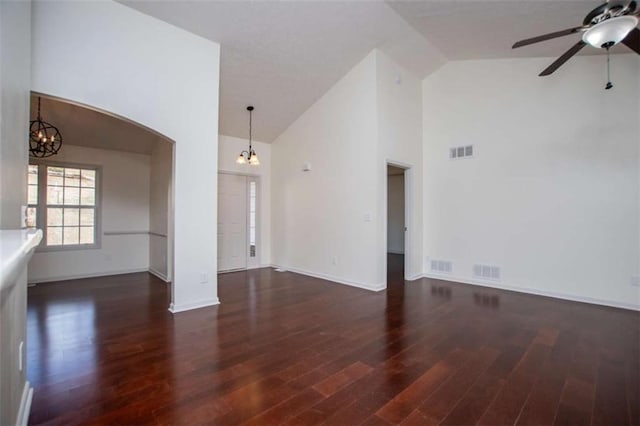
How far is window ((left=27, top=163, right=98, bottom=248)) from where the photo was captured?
529 cm

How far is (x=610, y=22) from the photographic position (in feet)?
7.06

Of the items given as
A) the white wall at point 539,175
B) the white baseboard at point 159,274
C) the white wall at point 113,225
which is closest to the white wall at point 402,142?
the white wall at point 539,175

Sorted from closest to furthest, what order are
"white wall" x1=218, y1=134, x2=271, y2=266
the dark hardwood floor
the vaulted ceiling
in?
the dark hardwood floor, the vaulted ceiling, "white wall" x1=218, y1=134, x2=271, y2=266

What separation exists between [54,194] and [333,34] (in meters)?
5.56

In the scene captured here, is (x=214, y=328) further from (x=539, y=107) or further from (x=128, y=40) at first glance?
(x=539, y=107)

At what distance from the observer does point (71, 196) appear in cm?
562

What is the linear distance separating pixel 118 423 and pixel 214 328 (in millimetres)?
1442

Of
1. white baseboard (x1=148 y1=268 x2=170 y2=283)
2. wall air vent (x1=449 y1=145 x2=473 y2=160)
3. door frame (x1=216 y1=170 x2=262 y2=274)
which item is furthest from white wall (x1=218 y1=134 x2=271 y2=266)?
wall air vent (x1=449 y1=145 x2=473 y2=160)

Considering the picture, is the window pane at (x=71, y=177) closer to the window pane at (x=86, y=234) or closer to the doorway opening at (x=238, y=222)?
the window pane at (x=86, y=234)

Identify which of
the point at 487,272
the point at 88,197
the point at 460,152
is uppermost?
the point at 460,152

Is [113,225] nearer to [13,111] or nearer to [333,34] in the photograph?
[13,111]

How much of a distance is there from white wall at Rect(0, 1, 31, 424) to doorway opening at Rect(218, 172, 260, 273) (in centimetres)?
419

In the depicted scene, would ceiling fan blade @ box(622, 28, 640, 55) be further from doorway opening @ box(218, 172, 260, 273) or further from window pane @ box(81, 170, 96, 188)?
window pane @ box(81, 170, 96, 188)

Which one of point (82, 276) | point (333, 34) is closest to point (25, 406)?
point (82, 276)
